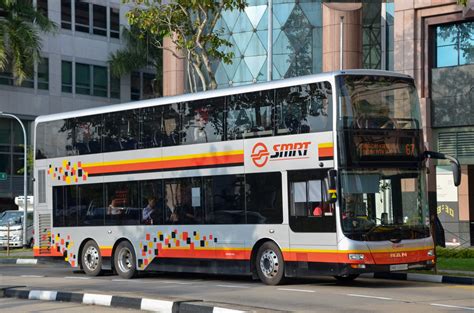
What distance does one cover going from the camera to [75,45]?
65938mm

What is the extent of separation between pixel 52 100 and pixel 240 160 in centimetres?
4476

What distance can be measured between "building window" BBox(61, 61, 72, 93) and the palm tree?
302 cm

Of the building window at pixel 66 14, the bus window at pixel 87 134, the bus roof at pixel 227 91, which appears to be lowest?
the bus window at pixel 87 134

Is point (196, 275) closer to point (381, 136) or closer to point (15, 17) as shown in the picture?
point (381, 136)

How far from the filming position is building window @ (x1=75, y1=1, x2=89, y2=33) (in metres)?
66.2

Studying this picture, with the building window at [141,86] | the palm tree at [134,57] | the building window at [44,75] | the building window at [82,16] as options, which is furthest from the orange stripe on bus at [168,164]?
the building window at [141,86]

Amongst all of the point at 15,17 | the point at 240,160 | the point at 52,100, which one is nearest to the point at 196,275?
the point at 240,160

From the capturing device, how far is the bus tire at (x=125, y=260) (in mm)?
24062

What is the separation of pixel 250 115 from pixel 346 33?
23.5 metres

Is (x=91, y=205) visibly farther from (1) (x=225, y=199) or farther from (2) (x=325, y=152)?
(2) (x=325, y=152)

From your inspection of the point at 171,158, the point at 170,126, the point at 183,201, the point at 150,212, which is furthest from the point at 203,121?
the point at 150,212

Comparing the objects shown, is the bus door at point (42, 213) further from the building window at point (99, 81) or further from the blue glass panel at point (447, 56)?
the building window at point (99, 81)

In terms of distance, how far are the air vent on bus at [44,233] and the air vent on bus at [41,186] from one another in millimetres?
469

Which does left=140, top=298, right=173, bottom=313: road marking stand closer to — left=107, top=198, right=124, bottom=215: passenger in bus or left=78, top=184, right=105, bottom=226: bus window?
left=107, top=198, right=124, bottom=215: passenger in bus
